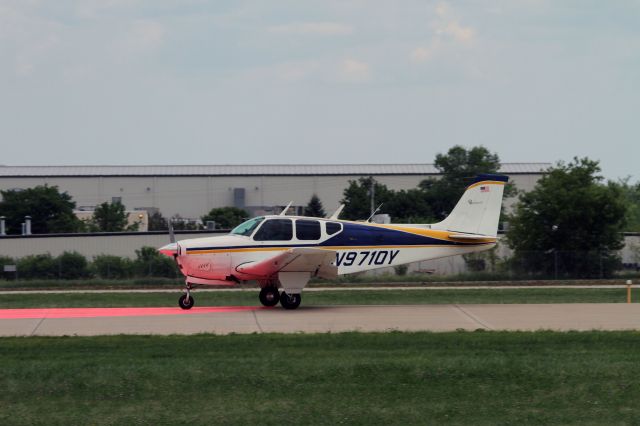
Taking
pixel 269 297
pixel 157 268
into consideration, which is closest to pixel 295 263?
pixel 269 297

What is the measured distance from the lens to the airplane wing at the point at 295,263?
20.6 m

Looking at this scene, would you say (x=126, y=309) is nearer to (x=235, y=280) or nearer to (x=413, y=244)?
(x=235, y=280)

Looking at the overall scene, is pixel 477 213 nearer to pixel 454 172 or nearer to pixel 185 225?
pixel 185 225

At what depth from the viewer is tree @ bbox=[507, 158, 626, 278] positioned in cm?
4241

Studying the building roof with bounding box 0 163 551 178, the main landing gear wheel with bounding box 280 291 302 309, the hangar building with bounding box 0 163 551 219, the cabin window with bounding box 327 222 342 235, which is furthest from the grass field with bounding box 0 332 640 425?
the building roof with bounding box 0 163 551 178

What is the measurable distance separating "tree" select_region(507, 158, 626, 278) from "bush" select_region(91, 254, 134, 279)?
17188mm

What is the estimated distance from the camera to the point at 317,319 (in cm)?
1880

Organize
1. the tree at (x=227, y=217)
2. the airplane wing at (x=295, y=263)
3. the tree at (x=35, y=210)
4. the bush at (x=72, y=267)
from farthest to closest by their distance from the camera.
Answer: the tree at (x=227, y=217) → the tree at (x=35, y=210) → the bush at (x=72, y=267) → the airplane wing at (x=295, y=263)

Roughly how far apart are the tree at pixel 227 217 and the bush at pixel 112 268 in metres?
24.5

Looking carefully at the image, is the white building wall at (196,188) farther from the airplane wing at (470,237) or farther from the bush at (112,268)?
the airplane wing at (470,237)

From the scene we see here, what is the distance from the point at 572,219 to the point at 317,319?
2648 centimetres

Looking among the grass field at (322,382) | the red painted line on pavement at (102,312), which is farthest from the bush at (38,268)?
the grass field at (322,382)

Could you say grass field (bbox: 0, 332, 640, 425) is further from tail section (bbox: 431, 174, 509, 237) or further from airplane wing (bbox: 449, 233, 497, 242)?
tail section (bbox: 431, 174, 509, 237)

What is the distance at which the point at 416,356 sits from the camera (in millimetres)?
13109
